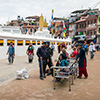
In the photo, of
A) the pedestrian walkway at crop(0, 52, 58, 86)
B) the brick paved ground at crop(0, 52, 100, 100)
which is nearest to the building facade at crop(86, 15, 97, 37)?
the pedestrian walkway at crop(0, 52, 58, 86)

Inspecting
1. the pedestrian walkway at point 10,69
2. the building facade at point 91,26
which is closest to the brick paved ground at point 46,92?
the pedestrian walkway at point 10,69

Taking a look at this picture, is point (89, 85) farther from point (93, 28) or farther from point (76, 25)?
point (76, 25)

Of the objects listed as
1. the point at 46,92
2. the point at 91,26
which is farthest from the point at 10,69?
the point at 91,26

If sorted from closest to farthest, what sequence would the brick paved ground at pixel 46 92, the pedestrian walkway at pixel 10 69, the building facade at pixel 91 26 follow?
the brick paved ground at pixel 46 92 < the pedestrian walkway at pixel 10 69 < the building facade at pixel 91 26

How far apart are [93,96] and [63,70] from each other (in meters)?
1.62

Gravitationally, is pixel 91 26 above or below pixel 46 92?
above

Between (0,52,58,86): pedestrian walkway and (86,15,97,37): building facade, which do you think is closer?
(0,52,58,86): pedestrian walkway

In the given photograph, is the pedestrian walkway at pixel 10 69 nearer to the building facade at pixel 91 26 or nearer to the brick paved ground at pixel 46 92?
the brick paved ground at pixel 46 92

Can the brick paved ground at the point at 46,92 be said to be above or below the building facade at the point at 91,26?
below

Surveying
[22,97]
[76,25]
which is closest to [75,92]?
[22,97]

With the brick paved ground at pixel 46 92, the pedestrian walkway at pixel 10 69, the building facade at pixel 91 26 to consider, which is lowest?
the brick paved ground at pixel 46 92

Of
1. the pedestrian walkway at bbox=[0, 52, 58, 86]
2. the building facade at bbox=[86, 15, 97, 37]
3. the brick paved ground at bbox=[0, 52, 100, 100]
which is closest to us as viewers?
the brick paved ground at bbox=[0, 52, 100, 100]

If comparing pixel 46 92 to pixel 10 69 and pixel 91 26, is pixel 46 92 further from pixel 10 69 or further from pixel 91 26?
pixel 91 26

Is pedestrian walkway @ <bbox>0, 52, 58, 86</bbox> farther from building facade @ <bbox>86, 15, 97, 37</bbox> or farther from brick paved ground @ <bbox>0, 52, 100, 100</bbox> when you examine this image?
building facade @ <bbox>86, 15, 97, 37</bbox>
